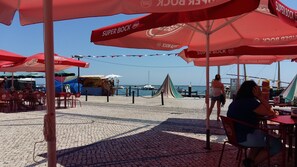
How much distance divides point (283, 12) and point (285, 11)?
158mm

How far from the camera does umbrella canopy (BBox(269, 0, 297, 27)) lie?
156 inches

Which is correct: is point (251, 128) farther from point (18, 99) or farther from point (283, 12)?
point (18, 99)

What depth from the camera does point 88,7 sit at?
13.7ft

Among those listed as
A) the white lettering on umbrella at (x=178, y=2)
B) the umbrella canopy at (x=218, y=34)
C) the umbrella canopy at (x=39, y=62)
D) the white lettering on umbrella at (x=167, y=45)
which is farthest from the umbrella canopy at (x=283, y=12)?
the umbrella canopy at (x=39, y=62)

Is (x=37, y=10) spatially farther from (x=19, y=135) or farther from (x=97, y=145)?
(x=19, y=135)

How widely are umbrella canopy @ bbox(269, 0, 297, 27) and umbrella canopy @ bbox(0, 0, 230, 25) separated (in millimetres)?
697

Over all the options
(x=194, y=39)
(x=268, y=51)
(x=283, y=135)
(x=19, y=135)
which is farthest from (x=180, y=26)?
(x=19, y=135)

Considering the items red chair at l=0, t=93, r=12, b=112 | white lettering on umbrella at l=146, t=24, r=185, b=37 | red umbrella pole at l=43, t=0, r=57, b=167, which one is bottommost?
red chair at l=0, t=93, r=12, b=112

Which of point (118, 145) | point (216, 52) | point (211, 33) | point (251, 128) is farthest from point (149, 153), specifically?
point (216, 52)

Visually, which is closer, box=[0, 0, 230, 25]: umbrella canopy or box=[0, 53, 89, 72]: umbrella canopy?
box=[0, 0, 230, 25]: umbrella canopy

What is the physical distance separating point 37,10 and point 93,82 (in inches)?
1495

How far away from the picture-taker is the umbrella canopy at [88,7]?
373 centimetres

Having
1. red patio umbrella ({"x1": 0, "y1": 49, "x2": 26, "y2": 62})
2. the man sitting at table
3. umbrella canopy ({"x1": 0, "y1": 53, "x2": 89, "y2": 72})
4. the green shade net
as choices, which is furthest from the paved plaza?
the green shade net

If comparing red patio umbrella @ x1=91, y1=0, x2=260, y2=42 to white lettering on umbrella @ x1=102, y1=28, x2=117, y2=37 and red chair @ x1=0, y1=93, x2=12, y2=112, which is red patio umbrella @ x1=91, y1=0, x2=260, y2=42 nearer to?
white lettering on umbrella @ x1=102, y1=28, x2=117, y2=37
